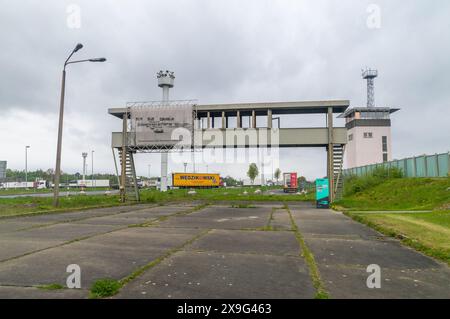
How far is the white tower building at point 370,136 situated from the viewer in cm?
6500

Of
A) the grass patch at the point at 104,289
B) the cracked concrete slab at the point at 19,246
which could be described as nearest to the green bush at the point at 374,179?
the cracked concrete slab at the point at 19,246

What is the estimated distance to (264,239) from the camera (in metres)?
9.09

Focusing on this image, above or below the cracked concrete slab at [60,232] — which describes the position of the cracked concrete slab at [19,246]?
above

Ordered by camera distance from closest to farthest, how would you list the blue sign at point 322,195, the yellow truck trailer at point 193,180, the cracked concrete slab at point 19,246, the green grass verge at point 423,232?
the cracked concrete slab at point 19,246 → the green grass verge at point 423,232 → the blue sign at point 322,195 → the yellow truck trailer at point 193,180

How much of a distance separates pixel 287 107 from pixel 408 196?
1087 cm

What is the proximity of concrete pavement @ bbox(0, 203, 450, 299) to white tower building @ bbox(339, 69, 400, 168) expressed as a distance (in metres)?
60.0

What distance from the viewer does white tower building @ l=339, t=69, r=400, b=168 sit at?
213 ft

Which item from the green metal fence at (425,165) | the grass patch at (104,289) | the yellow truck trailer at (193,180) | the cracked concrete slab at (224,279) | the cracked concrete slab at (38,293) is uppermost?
the green metal fence at (425,165)

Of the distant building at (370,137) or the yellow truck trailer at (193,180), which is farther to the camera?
the yellow truck trailer at (193,180)

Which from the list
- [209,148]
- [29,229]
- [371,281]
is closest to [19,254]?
[29,229]

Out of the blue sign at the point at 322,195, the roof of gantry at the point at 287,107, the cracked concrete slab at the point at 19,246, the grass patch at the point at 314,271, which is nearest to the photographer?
the grass patch at the point at 314,271

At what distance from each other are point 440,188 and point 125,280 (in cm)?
2218

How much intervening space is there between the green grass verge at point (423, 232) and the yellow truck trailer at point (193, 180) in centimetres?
5970

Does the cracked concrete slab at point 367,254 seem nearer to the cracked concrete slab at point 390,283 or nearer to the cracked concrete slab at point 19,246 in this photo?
the cracked concrete slab at point 390,283
